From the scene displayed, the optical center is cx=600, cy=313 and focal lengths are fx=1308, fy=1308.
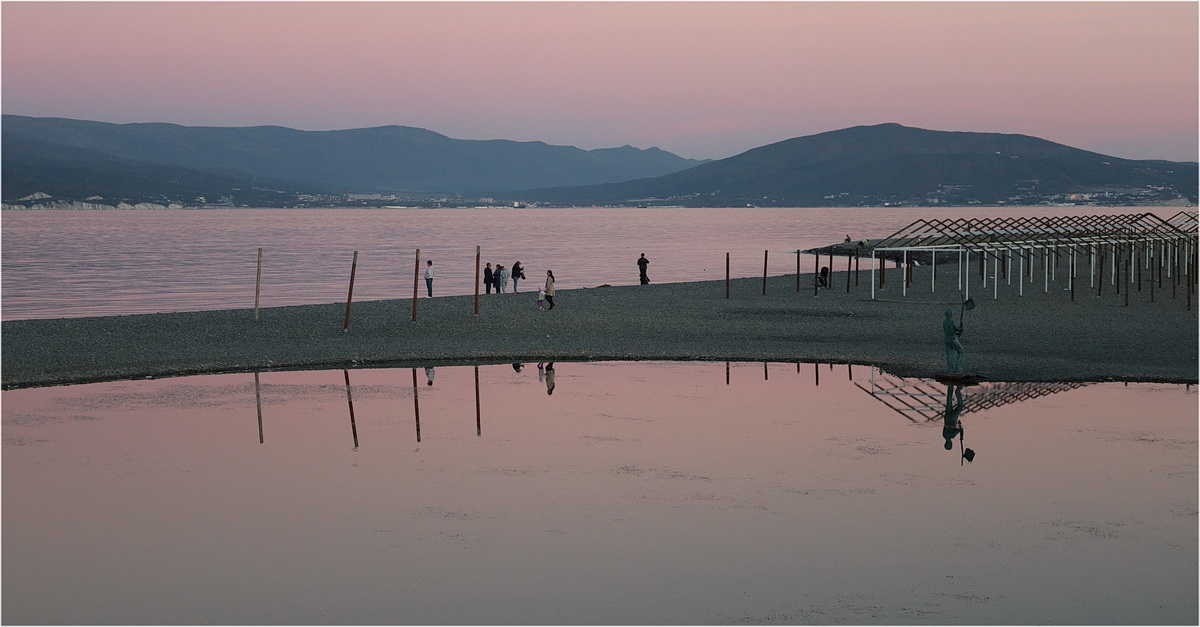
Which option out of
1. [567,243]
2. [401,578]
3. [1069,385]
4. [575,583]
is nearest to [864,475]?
[575,583]

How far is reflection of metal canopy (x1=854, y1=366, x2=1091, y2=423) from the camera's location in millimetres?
19844

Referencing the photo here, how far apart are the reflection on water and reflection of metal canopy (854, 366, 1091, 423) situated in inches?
4.3

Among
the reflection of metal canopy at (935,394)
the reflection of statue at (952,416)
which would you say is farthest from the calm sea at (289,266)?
the reflection of statue at (952,416)

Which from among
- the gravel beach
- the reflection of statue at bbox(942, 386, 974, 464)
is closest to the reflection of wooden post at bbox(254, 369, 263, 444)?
the gravel beach

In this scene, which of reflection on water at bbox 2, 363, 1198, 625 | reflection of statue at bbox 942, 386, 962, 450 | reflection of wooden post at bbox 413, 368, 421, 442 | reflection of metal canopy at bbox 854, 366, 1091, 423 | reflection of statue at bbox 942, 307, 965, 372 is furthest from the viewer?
reflection of statue at bbox 942, 307, 965, 372

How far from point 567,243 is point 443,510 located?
111 m

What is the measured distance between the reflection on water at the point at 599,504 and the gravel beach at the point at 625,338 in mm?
2419

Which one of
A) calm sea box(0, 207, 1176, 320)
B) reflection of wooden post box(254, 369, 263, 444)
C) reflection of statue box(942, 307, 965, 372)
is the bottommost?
calm sea box(0, 207, 1176, 320)

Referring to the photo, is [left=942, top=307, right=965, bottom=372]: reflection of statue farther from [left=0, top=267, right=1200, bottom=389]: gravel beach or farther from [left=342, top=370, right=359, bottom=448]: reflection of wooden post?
[left=342, top=370, right=359, bottom=448]: reflection of wooden post

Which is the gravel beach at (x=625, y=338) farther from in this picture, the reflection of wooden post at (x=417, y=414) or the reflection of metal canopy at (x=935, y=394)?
the reflection of wooden post at (x=417, y=414)

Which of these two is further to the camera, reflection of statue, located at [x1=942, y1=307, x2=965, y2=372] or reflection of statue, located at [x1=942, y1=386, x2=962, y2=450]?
reflection of statue, located at [x1=942, y1=307, x2=965, y2=372]

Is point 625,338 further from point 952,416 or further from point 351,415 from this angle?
point 952,416

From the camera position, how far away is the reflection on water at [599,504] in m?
10.9

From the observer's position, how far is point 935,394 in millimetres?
21297
